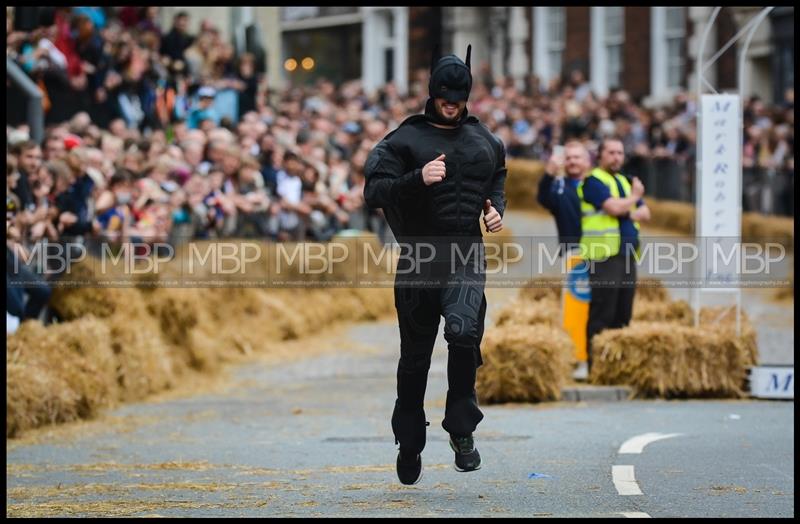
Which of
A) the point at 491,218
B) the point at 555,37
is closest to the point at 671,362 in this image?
the point at 491,218

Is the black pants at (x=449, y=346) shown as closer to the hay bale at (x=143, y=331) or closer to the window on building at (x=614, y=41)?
the hay bale at (x=143, y=331)

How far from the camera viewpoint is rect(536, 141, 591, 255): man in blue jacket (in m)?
15.4

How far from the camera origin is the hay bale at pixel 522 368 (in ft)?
47.2

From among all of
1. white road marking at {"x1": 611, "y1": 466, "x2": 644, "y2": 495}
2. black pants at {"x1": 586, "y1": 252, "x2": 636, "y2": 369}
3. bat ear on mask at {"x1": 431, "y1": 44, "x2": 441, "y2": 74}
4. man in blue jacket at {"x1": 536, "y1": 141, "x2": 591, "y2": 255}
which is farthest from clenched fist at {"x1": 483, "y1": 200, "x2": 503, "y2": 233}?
man in blue jacket at {"x1": 536, "y1": 141, "x2": 591, "y2": 255}

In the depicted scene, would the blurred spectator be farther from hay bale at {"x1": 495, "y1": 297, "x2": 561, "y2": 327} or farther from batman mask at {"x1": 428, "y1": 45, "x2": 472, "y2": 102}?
batman mask at {"x1": 428, "y1": 45, "x2": 472, "y2": 102}

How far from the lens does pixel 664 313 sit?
16.6 metres

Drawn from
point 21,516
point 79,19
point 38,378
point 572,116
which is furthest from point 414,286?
point 572,116

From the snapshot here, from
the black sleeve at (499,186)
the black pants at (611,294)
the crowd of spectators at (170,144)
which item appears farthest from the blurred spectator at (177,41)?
the black sleeve at (499,186)

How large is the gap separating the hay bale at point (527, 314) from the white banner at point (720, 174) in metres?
1.49

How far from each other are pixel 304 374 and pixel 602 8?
99.0 ft

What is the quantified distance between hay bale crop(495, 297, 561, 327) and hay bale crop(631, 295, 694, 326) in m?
0.73

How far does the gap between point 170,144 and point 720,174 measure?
Answer: 7.96 m

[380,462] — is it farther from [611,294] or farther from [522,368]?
[611,294]

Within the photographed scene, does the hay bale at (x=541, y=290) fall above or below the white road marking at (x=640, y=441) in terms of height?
above
